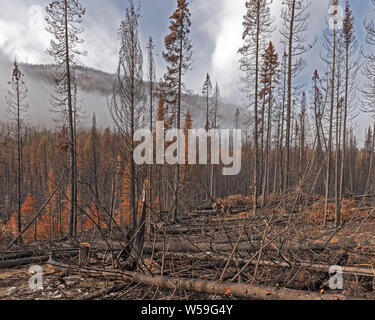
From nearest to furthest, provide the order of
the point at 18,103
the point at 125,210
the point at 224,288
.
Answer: the point at 224,288 → the point at 125,210 → the point at 18,103

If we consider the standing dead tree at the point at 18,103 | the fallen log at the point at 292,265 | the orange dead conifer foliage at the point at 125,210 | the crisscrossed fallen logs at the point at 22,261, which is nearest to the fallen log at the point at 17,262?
the crisscrossed fallen logs at the point at 22,261

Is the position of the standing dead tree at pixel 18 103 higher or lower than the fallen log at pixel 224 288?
higher

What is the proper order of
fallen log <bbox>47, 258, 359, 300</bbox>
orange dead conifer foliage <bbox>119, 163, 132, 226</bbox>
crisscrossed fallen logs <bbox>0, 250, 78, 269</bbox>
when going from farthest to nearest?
crisscrossed fallen logs <bbox>0, 250, 78, 269</bbox>, orange dead conifer foliage <bbox>119, 163, 132, 226</bbox>, fallen log <bbox>47, 258, 359, 300</bbox>

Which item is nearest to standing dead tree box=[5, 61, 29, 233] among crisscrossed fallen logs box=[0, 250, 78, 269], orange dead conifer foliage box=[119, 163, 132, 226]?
orange dead conifer foliage box=[119, 163, 132, 226]

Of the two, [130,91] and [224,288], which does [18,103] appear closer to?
[130,91]

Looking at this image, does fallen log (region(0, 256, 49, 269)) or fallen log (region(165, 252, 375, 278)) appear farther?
fallen log (region(0, 256, 49, 269))

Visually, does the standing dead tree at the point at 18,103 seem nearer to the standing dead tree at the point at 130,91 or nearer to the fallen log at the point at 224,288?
the standing dead tree at the point at 130,91

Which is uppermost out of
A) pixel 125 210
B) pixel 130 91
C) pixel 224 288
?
pixel 130 91

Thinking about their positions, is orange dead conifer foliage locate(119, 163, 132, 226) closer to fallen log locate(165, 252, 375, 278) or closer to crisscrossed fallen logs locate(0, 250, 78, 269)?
fallen log locate(165, 252, 375, 278)

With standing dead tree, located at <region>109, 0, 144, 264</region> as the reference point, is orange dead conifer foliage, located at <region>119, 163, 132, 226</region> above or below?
below

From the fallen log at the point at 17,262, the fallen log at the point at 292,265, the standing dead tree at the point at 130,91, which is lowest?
the fallen log at the point at 17,262

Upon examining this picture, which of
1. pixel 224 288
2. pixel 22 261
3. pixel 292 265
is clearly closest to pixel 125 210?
pixel 22 261

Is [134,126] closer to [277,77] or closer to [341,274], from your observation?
[341,274]

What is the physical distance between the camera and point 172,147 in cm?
1875
